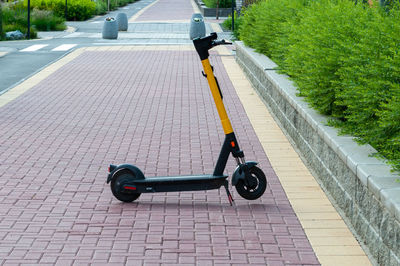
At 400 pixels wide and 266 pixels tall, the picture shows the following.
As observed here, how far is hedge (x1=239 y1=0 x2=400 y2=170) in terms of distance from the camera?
252 inches

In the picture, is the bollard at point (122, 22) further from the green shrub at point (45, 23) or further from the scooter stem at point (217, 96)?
the scooter stem at point (217, 96)

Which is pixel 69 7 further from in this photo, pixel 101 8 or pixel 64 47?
pixel 64 47

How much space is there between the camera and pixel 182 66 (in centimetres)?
1905

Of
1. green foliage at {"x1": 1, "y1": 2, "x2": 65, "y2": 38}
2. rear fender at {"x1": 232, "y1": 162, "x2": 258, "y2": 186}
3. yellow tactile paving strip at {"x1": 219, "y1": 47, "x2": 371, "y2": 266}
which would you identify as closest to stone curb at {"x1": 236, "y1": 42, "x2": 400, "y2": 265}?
yellow tactile paving strip at {"x1": 219, "y1": 47, "x2": 371, "y2": 266}

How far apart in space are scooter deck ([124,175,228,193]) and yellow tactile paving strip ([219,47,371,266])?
31.5 inches

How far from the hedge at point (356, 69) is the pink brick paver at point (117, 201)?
100cm

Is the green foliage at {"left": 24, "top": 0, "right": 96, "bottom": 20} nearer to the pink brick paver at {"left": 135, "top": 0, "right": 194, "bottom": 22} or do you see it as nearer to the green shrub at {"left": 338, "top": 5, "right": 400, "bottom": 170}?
the pink brick paver at {"left": 135, "top": 0, "right": 194, "bottom": 22}

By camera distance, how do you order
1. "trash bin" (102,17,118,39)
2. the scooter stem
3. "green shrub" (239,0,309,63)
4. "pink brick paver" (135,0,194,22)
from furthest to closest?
1. "pink brick paver" (135,0,194,22)
2. "trash bin" (102,17,118,39)
3. "green shrub" (239,0,309,63)
4. the scooter stem

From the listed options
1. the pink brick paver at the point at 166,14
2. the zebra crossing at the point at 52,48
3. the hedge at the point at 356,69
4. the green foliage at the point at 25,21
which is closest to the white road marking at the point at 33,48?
the zebra crossing at the point at 52,48

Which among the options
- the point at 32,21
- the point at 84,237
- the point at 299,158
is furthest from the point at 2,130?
the point at 32,21

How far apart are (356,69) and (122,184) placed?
2.57m

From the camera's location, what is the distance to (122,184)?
6.82 m

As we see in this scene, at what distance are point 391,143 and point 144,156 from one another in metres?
3.52

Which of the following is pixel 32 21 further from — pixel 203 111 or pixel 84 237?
pixel 84 237
